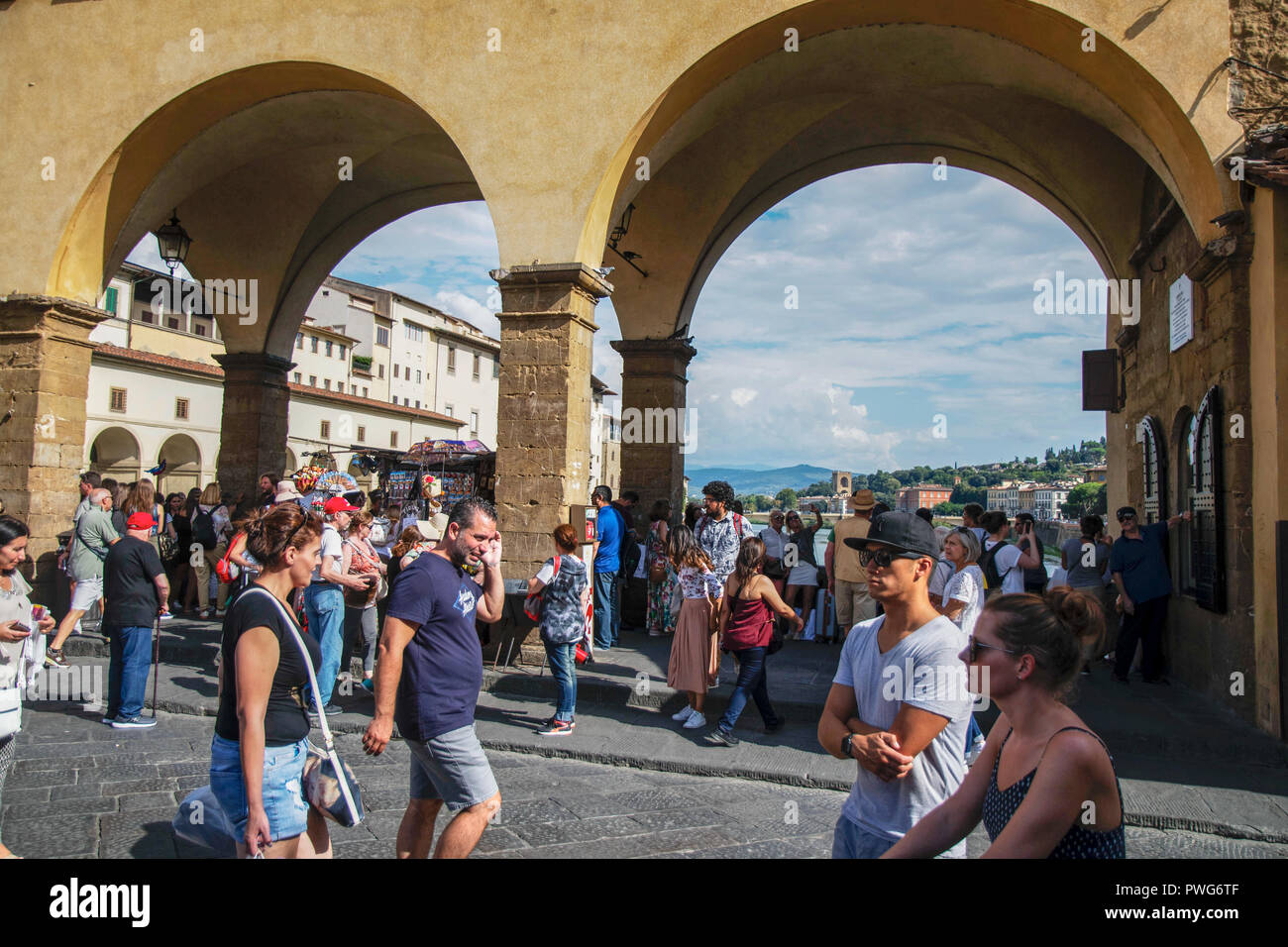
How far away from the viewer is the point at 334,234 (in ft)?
43.9

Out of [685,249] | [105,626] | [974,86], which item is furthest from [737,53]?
[105,626]

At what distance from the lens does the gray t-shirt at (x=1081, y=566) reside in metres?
8.64

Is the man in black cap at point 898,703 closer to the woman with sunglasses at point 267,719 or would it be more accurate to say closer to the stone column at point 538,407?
the woman with sunglasses at point 267,719

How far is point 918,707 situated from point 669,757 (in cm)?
376

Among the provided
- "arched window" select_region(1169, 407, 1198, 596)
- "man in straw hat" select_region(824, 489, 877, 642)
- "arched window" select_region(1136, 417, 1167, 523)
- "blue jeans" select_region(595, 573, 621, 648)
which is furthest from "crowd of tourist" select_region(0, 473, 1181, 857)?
"arched window" select_region(1136, 417, 1167, 523)

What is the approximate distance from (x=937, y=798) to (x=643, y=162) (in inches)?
296

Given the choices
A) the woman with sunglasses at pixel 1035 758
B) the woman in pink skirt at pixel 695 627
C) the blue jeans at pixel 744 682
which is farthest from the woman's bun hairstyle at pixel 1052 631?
the woman in pink skirt at pixel 695 627

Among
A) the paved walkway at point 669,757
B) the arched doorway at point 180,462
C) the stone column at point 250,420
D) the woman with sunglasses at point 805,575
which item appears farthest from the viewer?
the arched doorway at point 180,462

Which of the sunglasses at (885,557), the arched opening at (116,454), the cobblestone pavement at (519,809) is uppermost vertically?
the arched opening at (116,454)

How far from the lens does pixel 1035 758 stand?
6.43 feet

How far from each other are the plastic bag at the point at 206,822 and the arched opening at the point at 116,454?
34.9 metres

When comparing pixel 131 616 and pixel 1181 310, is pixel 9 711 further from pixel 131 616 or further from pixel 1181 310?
pixel 1181 310

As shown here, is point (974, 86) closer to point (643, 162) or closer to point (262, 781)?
point (643, 162)

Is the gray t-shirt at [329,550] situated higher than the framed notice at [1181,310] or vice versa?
the framed notice at [1181,310]
